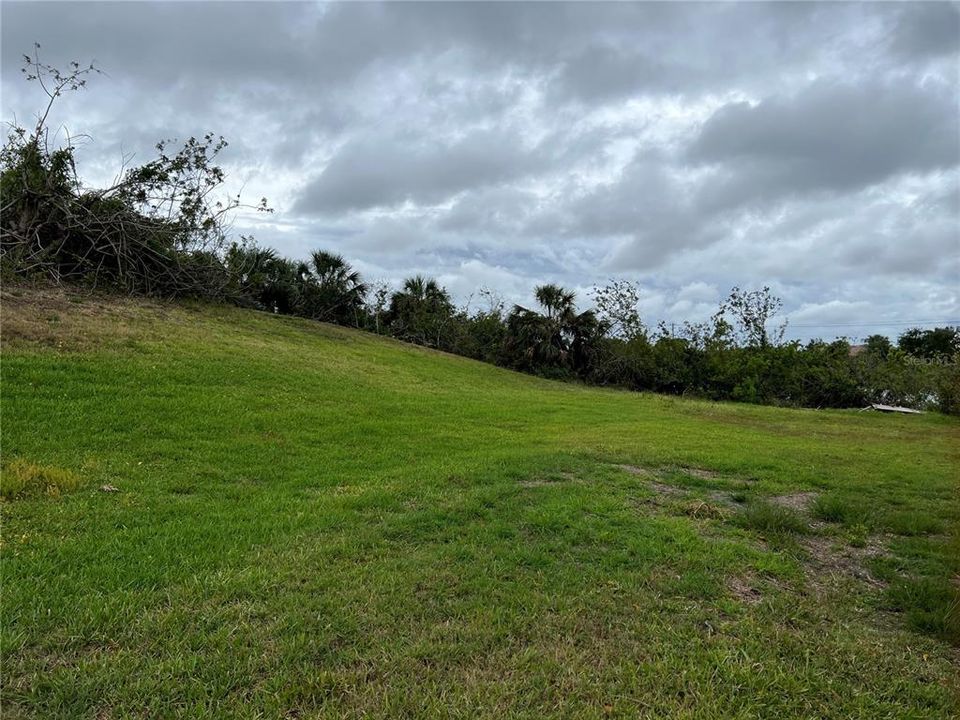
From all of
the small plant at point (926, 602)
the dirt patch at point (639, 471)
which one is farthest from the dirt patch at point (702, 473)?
the small plant at point (926, 602)

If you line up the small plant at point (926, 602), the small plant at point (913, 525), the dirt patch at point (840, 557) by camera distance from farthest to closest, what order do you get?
the small plant at point (913, 525)
the dirt patch at point (840, 557)
the small plant at point (926, 602)

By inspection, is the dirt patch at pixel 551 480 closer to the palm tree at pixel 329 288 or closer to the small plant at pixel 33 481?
the small plant at pixel 33 481

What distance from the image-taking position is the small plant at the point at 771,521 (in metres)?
5.29

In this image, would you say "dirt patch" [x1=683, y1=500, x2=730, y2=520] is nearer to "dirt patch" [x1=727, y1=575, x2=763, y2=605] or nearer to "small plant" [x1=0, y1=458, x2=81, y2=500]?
"dirt patch" [x1=727, y1=575, x2=763, y2=605]

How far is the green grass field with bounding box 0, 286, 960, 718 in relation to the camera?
2662 mm

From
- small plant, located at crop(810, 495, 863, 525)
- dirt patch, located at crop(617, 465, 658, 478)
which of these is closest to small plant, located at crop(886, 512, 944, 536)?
small plant, located at crop(810, 495, 863, 525)

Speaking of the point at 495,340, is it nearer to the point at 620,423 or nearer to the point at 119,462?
the point at 620,423

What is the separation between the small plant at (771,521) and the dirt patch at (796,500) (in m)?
0.72

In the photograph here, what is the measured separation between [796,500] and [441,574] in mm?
5040

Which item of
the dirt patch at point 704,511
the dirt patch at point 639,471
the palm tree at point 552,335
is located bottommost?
the dirt patch at point 639,471

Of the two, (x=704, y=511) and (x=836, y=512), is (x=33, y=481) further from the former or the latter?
(x=836, y=512)

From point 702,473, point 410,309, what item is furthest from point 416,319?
point 702,473

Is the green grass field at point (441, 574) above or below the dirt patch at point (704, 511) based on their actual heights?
below

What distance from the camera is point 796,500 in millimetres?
6789
